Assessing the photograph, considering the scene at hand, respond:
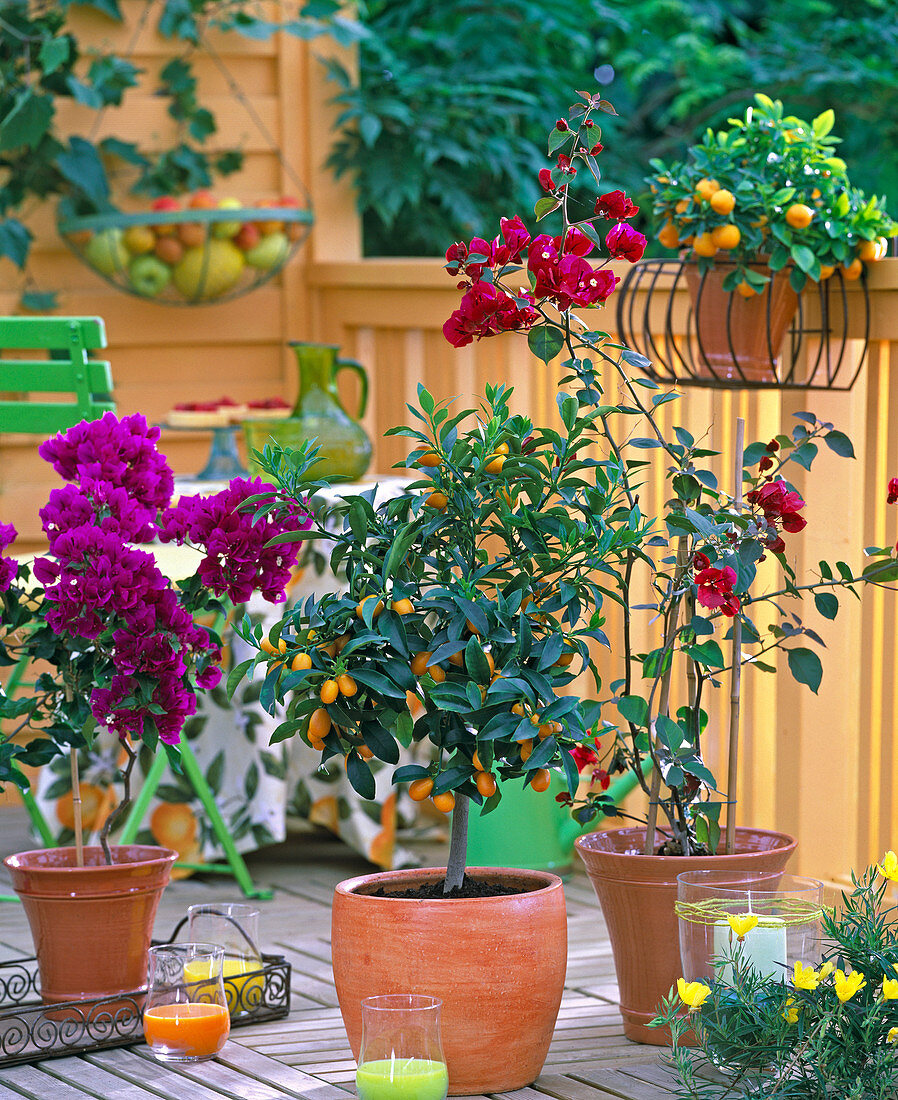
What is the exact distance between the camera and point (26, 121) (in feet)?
11.6

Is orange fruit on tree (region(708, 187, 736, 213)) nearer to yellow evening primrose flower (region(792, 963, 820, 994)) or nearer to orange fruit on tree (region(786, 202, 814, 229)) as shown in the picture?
orange fruit on tree (region(786, 202, 814, 229))

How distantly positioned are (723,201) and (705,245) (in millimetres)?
87

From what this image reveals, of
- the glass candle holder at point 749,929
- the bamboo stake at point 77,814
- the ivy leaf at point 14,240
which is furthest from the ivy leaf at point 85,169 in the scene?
the glass candle holder at point 749,929

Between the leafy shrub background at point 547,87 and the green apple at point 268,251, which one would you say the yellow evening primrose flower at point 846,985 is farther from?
the leafy shrub background at point 547,87

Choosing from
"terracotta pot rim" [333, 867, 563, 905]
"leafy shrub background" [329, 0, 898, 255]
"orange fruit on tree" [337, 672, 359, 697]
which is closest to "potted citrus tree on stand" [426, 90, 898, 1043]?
"terracotta pot rim" [333, 867, 563, 905]

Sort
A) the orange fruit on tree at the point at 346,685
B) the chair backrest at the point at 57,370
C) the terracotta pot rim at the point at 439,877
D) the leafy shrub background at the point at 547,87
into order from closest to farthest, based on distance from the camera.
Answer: the orange fruit on tree at the point at 346,685
the terracotta pot rim at the point at 439,877
the chair backrest at the point at 57,370
the leafy shrub background at the point at 547,87

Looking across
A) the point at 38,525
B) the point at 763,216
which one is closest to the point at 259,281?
the point at 38,525

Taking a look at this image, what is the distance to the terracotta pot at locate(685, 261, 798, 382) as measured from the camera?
8.00ft

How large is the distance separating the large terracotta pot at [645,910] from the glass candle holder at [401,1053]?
0.42 m

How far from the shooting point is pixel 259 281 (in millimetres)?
3760

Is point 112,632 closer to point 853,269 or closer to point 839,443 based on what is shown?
point 839,443

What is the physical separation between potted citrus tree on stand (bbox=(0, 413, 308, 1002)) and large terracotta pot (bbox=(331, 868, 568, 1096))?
0.37m

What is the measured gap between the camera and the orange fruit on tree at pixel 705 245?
7.81ft

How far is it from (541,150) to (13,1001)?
10.0 feet
